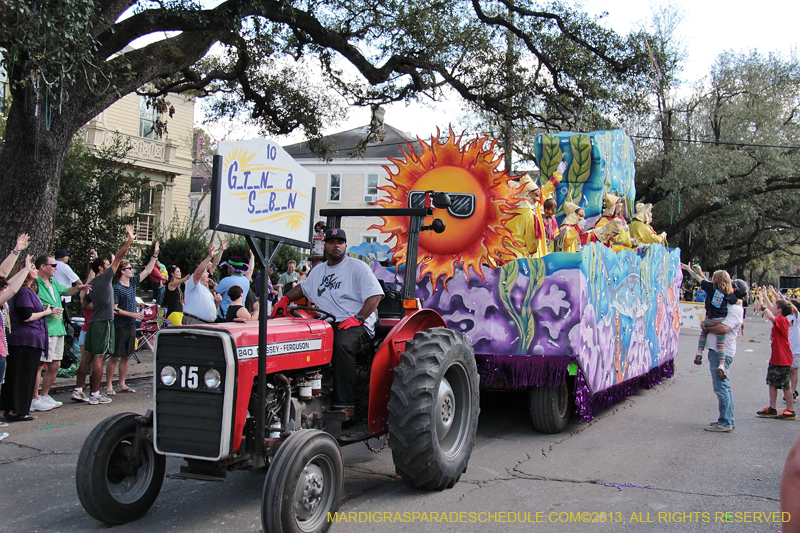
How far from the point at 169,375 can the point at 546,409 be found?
160 inches

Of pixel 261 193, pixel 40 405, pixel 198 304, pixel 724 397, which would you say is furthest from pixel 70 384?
pixel 724 397

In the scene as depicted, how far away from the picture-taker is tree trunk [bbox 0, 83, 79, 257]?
29.7 feet

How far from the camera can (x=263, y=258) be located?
375cm

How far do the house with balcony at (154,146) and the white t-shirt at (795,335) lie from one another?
1745cm

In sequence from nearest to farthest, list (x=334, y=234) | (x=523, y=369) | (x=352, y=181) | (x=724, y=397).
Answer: (x=334, y=234), (x=523, y=369), (x=724, y=397), (x=352, y=181)

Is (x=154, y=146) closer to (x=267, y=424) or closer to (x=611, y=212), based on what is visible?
(x=611, y=212)

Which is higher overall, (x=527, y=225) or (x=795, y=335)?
(x=527, y=225)

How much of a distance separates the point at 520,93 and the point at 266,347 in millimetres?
11916

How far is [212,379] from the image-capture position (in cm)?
380

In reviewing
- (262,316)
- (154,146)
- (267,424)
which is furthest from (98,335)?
(154,146)

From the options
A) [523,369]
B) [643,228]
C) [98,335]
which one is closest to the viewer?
[523,369]

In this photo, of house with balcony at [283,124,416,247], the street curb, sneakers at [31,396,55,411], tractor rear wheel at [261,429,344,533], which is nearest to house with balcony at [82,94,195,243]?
house with balcony at [283,124,416,247]

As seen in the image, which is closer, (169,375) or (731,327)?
(169,375)

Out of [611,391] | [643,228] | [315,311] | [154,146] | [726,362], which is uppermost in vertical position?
[154,146]
